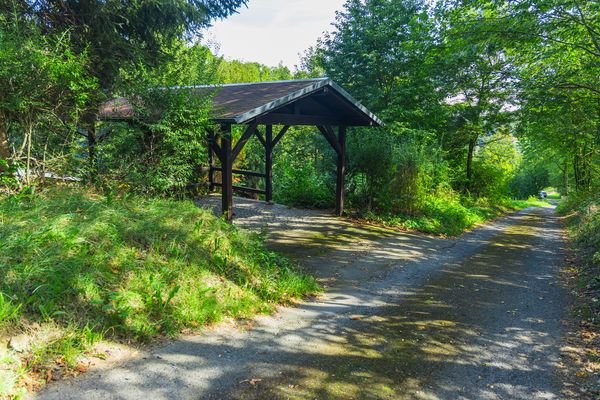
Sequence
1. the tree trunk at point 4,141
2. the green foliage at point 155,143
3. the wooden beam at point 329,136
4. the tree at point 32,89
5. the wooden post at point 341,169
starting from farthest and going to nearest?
the wooden post at point 341,169
the wooden beam at point 329,136
the green foliage at point 155,143
the tree trunk at point 4,141
the tree at point 32,89

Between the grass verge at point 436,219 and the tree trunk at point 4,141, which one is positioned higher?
the tree trunk at point 4,141

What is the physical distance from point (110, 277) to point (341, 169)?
754 cm

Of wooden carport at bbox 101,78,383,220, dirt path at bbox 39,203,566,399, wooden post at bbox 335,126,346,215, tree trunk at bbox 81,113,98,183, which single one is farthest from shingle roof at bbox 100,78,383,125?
dirt path at bbox 39,203,566,399

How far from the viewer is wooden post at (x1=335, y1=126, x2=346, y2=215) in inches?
413

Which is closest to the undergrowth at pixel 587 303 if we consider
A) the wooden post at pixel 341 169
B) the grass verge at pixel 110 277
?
the grass verge at pixel 110 277

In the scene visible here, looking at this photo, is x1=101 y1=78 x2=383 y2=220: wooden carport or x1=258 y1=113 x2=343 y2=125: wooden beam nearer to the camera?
x1=101 y1=78 x2=383 y2=220: wooden carport

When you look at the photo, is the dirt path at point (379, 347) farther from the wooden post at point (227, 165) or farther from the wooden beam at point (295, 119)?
the wooden beam at point (295, 119)

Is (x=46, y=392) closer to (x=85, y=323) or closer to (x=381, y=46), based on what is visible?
(x=85, y=323)

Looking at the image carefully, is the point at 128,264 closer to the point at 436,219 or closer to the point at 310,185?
the point at 310,185

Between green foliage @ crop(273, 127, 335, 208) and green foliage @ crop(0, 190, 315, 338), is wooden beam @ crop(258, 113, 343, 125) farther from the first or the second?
green foliage @ crop(0, 190, 315, 338)

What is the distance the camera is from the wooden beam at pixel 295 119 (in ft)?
27.6

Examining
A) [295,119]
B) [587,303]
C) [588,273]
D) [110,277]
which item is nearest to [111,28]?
[295,119]

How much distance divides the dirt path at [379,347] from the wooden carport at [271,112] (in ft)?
8.08

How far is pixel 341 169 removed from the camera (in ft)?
34.8
